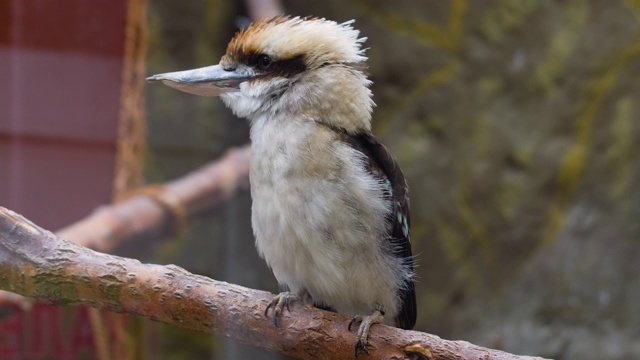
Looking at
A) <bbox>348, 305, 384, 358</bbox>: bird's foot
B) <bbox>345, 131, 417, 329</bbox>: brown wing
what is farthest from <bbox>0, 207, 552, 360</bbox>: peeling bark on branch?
<bbox>345, 131, 417, 329</bbox>: brown wing

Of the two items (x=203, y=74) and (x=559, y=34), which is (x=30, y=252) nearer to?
(x=203, y=74)

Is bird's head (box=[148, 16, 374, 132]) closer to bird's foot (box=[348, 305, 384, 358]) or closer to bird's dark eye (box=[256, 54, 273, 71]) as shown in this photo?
bird's dark eye (box=[256, 54, 273, 71])

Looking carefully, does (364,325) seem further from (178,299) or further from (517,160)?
(517,160)

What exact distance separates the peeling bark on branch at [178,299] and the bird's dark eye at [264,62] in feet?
0.98

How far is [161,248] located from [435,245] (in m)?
0.86

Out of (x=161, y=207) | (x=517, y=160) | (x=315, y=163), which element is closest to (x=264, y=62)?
(x=315, y=163)

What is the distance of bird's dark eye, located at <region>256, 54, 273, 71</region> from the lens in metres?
1.07

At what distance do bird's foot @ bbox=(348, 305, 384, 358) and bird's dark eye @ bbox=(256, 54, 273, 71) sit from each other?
35cm

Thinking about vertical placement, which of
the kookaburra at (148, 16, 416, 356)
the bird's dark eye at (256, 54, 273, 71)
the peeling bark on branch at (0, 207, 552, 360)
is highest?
the bird's dark eye at (256, 54, 273, 71)

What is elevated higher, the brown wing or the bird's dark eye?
the bird's dark eye

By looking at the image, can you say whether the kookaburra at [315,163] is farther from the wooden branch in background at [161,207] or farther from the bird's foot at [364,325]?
the wooden branch in background at [161,207]

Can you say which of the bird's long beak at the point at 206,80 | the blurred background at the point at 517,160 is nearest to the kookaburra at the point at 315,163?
the bird's long beak at the point at 206,80

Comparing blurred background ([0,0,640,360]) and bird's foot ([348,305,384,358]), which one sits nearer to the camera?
bird's foot ([348,305,384,358])

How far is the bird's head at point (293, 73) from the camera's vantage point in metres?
1.07
